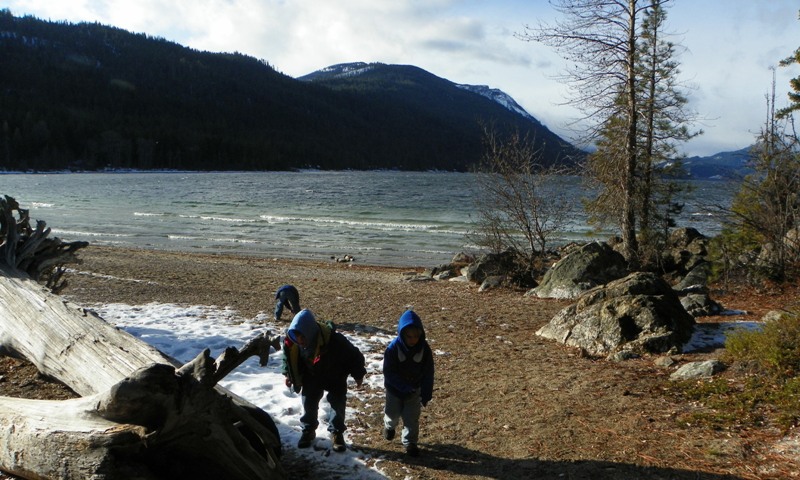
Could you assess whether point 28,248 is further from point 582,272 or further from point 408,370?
point 582,272

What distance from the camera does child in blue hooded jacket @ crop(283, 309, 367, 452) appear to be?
4.47 m

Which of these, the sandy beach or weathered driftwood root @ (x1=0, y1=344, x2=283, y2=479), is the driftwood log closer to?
weathered driftwood root @ (x1=0, y1=344, x2=283, y2=479)

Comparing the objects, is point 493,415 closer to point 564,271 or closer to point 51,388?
point 51,388

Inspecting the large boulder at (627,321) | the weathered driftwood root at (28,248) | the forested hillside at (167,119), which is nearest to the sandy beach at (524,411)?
the large boulder at (627,321)

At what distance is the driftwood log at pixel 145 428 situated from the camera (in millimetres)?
3262

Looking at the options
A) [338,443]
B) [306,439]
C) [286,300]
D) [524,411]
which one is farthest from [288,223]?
[338,443]

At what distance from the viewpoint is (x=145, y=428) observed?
329 cm

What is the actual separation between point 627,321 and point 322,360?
14.6 ft

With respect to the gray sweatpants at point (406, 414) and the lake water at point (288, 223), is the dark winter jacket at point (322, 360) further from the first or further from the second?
the lake water at point (288, 223)

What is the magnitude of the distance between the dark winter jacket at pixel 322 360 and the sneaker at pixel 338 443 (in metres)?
0.36

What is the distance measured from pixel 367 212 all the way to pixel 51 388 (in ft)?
113

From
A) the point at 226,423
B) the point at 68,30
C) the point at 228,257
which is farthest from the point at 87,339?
the point at 68,30

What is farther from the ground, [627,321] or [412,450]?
[627,321]

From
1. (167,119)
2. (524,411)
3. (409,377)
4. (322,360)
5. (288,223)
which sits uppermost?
(167,119)
